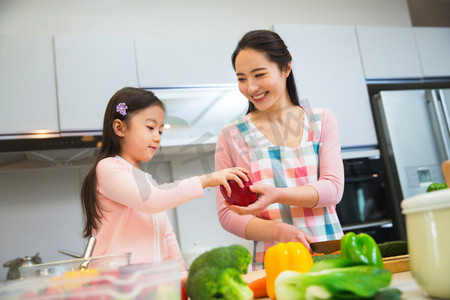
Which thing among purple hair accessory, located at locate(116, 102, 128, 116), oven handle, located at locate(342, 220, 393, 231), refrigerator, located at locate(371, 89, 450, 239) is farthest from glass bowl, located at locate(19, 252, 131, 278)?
refrigerator, located at locate(371, 89, 450, 239)

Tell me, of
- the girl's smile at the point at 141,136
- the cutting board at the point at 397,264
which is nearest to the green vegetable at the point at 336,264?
the cutting board at the point at 397,264

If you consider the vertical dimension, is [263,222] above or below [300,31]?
below

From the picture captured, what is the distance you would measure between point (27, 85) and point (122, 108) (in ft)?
4.14

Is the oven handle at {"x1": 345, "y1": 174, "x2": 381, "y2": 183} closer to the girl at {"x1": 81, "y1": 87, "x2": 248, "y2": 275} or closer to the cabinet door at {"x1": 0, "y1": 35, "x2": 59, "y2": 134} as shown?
the girl at {"x1": 81, "y1": 87, "x2": 248, "y2": 275}

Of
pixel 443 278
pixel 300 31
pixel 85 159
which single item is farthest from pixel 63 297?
pixel 300 31

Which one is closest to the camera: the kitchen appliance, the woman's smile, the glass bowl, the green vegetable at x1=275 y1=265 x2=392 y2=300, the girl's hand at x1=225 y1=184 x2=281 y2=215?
the green vegetable at x1=275 y1=265 x2=392 y2=300

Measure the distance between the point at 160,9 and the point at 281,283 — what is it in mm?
2559

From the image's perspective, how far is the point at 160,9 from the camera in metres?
2.82

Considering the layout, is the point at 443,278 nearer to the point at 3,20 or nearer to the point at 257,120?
the point at 257,120

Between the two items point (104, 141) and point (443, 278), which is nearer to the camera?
point (443, 278)

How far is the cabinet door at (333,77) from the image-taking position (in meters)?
2.62

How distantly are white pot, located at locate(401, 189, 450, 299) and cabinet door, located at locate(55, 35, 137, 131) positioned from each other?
200cm

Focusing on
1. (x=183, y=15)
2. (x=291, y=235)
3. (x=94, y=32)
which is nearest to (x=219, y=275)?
(x=291, y=235)

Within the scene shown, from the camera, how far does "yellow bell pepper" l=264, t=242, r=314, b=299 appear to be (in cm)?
68
